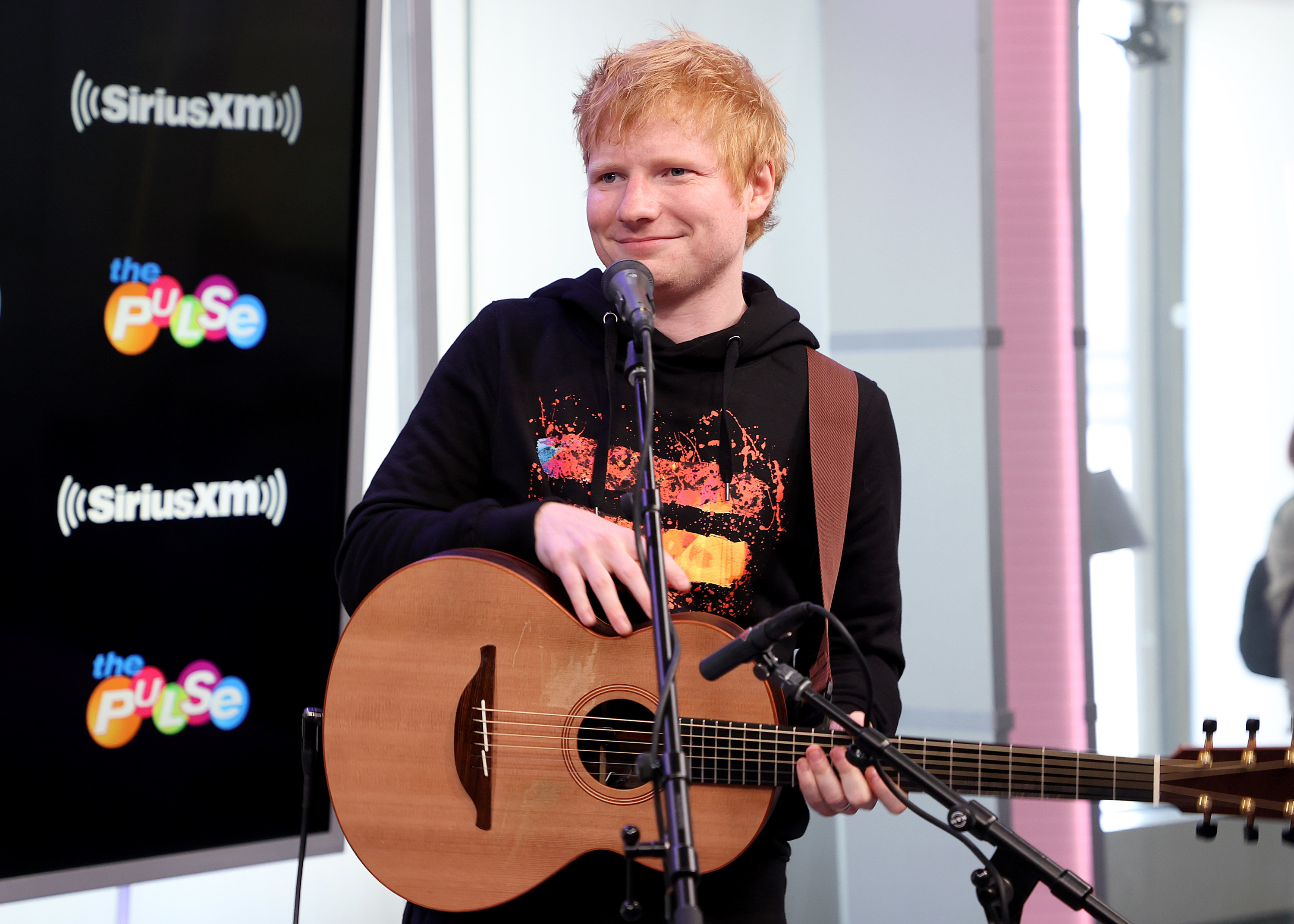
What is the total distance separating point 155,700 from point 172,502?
0.47 metres

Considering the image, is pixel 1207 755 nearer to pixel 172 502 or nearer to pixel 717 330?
pixel 717 330

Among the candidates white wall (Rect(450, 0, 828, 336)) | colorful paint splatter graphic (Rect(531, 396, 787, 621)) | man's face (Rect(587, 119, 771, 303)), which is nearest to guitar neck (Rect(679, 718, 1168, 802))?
colorful paint splatter graphic (Rect(531, 396, 787, 621))

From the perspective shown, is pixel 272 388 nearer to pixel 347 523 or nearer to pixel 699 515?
pixel 347 523

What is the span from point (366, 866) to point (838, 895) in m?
1.93

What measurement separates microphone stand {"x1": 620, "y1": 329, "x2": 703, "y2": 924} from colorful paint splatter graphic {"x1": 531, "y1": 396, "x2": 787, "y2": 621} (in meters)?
0.48

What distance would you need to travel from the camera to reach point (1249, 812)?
1526mm

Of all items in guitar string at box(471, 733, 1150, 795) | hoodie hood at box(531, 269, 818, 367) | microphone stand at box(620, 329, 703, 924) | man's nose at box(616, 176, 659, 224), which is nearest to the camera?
microphone stand at box(620, 329, 703, 924)

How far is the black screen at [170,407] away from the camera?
235 centimetres

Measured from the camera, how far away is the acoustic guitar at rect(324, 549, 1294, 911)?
1.61m

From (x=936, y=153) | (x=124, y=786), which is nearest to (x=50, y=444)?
(x=124, y=786)

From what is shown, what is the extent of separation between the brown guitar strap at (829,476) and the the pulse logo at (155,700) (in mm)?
1517

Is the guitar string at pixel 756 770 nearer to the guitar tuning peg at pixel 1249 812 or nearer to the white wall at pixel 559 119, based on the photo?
the guitar tuning peg at pixel 1249 812

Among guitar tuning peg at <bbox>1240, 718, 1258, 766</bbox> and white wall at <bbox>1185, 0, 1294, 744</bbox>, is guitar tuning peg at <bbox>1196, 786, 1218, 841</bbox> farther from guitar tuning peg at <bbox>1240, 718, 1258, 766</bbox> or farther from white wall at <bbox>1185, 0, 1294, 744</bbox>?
white wall at <bbox>1185, 0, 1294, 744</bbox>

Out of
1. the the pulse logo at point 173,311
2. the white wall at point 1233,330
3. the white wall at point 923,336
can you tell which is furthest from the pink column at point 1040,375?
the the pulse logo at point 173,311
